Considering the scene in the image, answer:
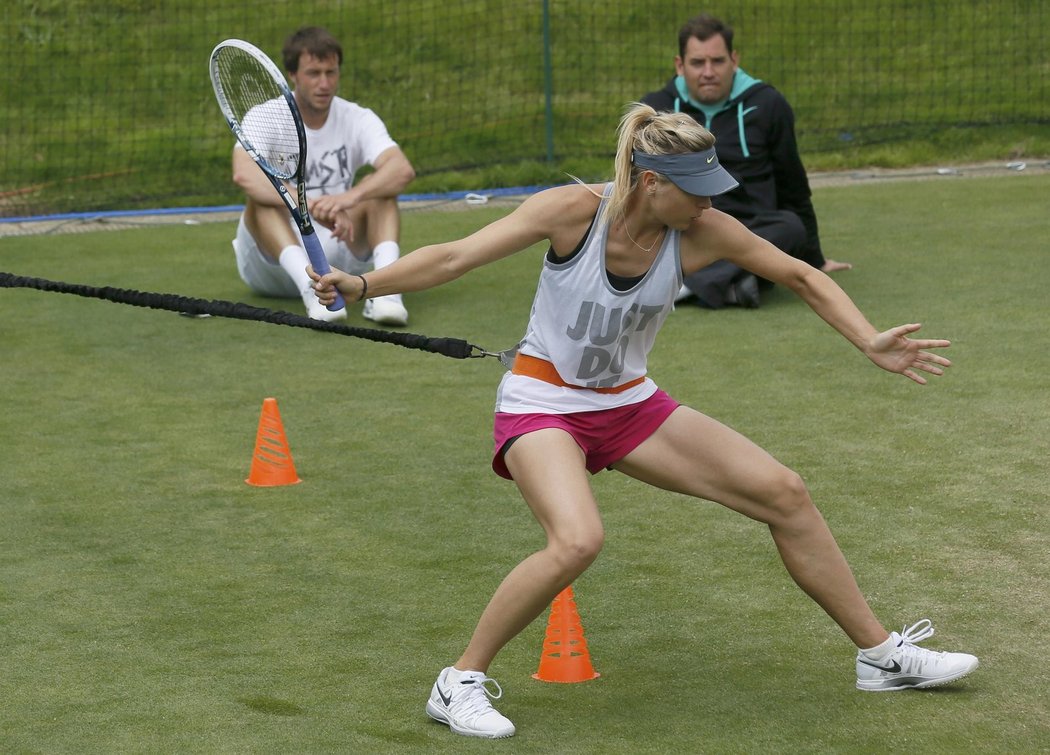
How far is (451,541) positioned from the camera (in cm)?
566

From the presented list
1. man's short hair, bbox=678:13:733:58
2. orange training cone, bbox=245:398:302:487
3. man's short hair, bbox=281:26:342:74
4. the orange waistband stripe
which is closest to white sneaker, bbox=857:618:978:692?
the orange waistband stripe

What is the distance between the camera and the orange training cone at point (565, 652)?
4543mm

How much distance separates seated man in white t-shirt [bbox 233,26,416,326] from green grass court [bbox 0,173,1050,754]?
400 mm

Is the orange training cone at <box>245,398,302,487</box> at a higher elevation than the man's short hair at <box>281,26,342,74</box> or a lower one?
lower

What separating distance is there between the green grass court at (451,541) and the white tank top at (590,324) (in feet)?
2.71

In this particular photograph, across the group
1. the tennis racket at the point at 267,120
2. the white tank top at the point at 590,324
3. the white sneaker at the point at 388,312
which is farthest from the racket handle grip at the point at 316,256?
the white sneaker at the point at 388,312

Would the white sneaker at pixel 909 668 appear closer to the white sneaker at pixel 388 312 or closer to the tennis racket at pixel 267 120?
the tennis racket at pixel 267 120

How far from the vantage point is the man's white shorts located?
30.6 ft

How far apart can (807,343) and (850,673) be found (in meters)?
3.81

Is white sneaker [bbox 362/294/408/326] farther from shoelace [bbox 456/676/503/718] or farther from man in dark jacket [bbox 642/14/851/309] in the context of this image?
shoelace [bbox 456/676/503/718]

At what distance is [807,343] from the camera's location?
26.8ft

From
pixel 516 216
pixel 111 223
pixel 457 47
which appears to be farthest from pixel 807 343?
pixel 457 47

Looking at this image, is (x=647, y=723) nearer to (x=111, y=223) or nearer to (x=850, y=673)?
(x=850, y=673)

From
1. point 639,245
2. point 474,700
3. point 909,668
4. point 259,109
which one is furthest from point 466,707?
point 259,109
